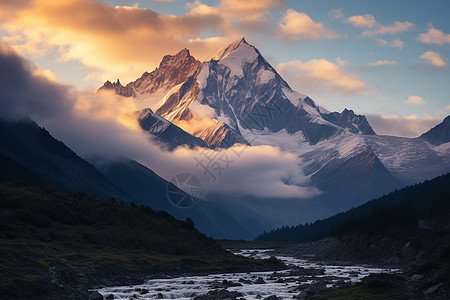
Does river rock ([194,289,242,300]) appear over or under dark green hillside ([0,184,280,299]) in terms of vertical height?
under

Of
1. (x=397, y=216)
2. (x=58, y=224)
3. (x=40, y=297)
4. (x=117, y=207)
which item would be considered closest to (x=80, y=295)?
(x=40, y=297)

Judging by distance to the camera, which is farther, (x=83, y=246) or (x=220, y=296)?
(x=83, y=246)

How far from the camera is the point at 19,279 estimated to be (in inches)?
2953

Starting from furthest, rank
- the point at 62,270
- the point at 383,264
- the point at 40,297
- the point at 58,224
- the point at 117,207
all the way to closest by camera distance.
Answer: the point at 117,207, the point at 383,264, the point at 58,224, the point at 62,270, the point at 40,297

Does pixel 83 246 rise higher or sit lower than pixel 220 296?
higher

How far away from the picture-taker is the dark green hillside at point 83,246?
84.6m

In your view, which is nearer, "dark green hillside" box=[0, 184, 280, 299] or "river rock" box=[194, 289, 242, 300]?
"river rock" box=[194, 289, 242, 300]

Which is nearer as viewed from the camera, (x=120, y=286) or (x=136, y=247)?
(x=120, y=286)

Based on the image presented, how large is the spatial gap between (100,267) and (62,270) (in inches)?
738

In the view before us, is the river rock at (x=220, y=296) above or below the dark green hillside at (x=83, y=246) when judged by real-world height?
below

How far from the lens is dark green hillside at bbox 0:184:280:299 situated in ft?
277

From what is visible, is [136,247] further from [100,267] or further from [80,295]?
[80,295]

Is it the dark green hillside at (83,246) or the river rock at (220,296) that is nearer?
the river rock at (220,296)

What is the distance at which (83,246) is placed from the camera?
133625mm
